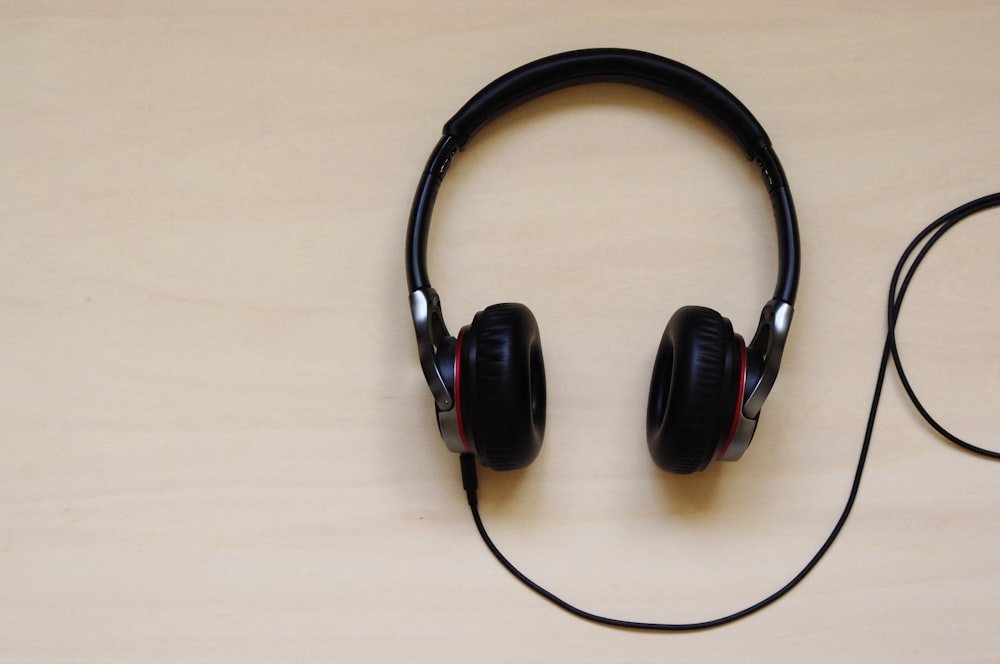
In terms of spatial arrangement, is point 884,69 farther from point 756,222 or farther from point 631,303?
point 631,303

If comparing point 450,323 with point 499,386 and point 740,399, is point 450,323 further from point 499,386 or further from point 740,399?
point 740,399

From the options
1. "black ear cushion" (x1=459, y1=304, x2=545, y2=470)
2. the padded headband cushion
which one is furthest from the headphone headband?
"black ear cushion" (x1=459, y1=304, x2=545, y2=470)

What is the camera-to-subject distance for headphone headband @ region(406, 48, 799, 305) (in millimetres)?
793

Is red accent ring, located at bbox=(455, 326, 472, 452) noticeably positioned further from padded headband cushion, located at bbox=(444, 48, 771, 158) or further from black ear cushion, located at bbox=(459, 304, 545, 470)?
padded headband cushion, located at bbox=(444, 48, 771, 158)

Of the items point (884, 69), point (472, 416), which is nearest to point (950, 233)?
point (884, 69)

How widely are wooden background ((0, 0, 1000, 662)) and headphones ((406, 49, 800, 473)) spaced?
0.27ft

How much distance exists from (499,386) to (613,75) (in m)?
0.37

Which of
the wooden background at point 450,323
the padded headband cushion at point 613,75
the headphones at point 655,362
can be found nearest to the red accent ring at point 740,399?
the headphones at point 655,362

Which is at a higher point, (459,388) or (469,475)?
(459,388)

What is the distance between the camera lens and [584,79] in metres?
0.84

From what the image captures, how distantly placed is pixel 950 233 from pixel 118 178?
0.98 metres

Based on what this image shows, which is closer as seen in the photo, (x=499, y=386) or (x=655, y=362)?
(x=499, y=386)

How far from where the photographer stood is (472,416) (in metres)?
0.73

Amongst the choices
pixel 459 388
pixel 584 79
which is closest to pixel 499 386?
pixel 459 388
